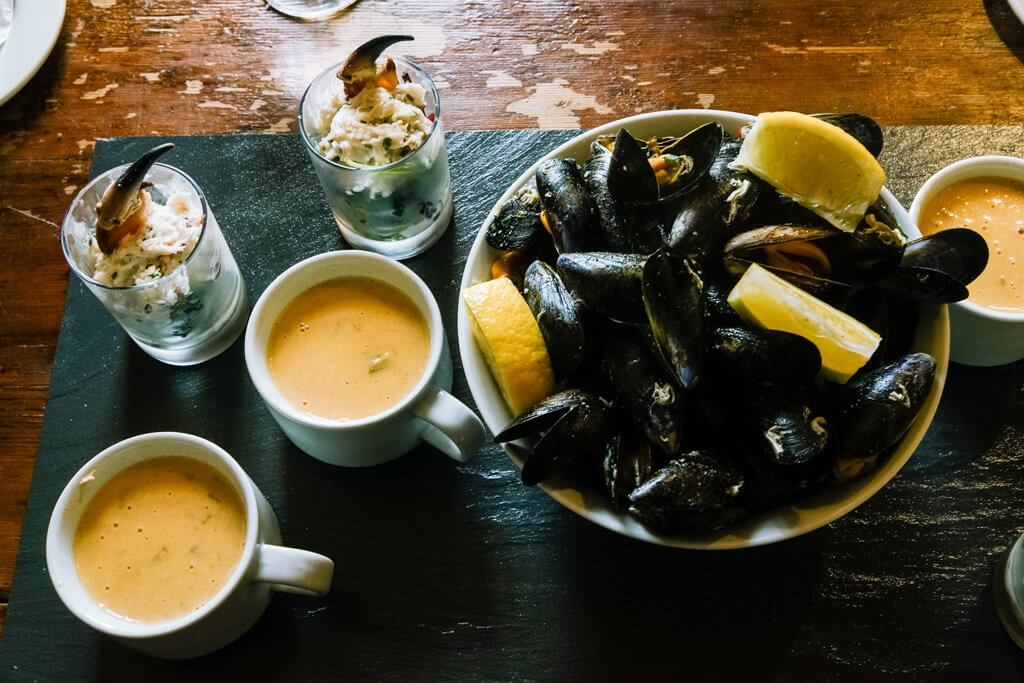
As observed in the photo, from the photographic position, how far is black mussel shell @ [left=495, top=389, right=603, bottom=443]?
2.91ft

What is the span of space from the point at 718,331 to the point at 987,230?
468 mm

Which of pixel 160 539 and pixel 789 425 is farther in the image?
pixel 160 539

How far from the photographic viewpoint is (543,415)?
886 mm

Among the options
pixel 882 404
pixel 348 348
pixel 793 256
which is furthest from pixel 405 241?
pixel 882 404

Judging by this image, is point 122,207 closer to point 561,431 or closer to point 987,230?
point 561,431

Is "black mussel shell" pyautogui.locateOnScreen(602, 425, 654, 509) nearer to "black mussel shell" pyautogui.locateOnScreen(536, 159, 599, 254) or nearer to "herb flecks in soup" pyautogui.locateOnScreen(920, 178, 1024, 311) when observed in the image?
"black mussel shell" pyautogui.locateOnScreen(536, 159, 599, 254)

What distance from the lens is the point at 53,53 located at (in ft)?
4.90

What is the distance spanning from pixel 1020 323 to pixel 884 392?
0.28m

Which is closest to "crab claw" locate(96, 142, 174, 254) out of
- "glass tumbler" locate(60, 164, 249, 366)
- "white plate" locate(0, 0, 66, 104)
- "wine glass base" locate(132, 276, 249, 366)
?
"glass tumbler" locate(60, 164, 249, 366)

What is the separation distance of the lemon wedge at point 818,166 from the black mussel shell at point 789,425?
0.70ft

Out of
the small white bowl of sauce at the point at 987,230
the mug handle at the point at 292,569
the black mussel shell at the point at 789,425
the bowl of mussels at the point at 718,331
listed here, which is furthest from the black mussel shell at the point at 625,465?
the small white bowl of sauce at the point at 987,230

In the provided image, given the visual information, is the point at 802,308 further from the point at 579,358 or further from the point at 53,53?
the point at 53,53

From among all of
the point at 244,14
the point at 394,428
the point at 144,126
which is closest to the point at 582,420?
the point at 394,428

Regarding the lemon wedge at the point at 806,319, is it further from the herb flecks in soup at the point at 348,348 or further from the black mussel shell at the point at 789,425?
the herb flecks in soup at the point at 348,348
